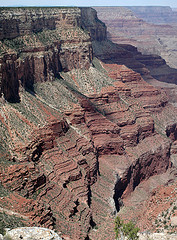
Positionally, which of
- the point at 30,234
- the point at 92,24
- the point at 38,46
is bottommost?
the point at 92,24

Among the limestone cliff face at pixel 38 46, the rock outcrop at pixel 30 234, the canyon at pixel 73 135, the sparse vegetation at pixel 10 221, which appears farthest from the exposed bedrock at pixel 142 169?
the rock outcrop at pixel 30 234

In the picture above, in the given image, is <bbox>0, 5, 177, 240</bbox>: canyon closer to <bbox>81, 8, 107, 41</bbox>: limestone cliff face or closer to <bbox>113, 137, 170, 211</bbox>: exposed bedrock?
<bbox>113, 137, 170, 211</bbox>: exposed bedrock

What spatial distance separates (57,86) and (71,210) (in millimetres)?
35676

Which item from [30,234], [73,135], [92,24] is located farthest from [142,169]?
[92,24]

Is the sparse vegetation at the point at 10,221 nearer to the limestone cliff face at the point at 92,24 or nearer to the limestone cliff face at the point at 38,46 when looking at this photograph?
the limestone cliff face at the point at 38,46

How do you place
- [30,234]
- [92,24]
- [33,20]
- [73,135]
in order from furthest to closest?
[92,24] < [33,20] < [73,135] < [30,234]

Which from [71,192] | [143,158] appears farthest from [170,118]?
[71,192]

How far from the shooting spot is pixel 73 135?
69.6m

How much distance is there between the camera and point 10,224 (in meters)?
40.3

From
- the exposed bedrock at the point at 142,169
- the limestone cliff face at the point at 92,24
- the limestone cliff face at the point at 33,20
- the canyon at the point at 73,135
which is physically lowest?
the exposed bedrock at the point at 142,169

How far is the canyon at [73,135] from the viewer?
50.2m

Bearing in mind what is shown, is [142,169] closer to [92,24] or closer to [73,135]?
[73,135]

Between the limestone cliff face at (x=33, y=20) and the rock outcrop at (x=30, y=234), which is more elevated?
the limestone cliff face at (x=33, y=20)

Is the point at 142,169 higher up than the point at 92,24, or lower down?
lower down
